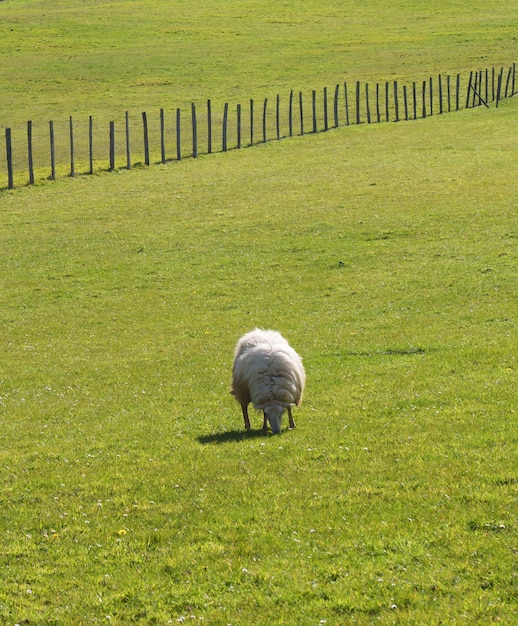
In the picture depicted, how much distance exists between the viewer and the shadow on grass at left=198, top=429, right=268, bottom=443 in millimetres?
13570

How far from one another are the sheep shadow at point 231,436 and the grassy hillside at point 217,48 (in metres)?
52.6

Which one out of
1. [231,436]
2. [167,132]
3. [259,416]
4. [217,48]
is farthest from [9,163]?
[217,48]

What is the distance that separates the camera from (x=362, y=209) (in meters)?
34.2

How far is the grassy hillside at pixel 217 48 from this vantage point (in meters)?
74.1

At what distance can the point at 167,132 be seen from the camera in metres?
57.4

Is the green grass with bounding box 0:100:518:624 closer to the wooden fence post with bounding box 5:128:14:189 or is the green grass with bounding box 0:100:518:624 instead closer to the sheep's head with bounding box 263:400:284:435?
the sheep's head with bounding box 263:400:284:435

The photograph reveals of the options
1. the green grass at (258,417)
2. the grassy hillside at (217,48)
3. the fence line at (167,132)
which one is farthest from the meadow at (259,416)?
the grassy hillside at (217,48)

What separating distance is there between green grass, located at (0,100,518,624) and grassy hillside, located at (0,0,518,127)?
35.4 m

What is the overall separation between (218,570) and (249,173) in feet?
118

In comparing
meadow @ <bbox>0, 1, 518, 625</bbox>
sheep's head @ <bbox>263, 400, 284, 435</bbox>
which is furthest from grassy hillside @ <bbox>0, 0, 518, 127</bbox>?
sheep's head @ <bbox>263, 400, 284, 435</bbox>

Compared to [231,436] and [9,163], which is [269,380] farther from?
[9,163]

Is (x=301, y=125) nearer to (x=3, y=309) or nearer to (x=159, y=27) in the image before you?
(x=3, y=309)

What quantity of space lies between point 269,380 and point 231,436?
105 centimetres

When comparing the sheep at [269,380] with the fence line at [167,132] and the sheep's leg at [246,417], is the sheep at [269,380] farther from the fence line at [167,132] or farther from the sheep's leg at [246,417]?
the fence line at [167,132]
